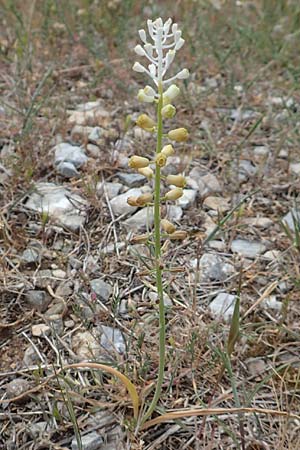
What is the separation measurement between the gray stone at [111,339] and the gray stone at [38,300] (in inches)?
8.8

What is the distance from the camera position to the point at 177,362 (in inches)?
66.6

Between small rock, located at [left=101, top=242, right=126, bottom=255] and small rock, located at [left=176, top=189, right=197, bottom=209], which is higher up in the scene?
small rock, located at [left=176, top=189, right=197, bottom=209]

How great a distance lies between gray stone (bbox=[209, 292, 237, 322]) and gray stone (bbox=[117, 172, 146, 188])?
0.66 meters

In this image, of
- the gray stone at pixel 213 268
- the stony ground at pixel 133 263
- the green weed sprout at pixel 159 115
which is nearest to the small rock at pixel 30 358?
the stony ground at pixel 133 263

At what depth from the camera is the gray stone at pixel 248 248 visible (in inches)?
87.3

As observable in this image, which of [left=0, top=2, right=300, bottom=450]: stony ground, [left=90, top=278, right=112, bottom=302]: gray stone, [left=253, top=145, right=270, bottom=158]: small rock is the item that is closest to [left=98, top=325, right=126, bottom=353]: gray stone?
[left=0, top=2, right=300, bottom=450]: stony ground

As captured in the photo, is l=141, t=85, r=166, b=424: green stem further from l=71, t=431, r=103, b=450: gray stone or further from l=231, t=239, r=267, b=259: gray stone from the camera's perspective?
l=231, t=239, r=267, b=259: gray stone

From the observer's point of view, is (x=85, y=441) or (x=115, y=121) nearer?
(x=85, y=441)

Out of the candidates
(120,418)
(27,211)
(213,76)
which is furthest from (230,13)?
(120,418)

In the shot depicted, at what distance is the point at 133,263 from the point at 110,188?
45 centimetres

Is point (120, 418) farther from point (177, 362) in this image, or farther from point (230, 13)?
point (230, 13)

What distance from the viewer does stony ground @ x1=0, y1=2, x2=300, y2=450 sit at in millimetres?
1647

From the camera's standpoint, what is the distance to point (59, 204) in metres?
2.34

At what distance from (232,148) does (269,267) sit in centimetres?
76
